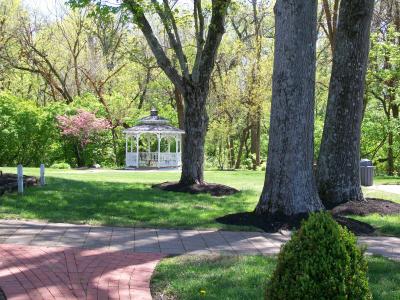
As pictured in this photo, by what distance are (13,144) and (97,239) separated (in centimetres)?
2400

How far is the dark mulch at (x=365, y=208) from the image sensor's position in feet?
34.7

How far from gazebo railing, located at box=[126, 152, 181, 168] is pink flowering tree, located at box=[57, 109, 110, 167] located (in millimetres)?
2447

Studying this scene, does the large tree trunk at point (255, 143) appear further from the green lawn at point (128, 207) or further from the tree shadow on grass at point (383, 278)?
the tree shadow on grass at point (383, 278)

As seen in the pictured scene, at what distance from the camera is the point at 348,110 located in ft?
36.8

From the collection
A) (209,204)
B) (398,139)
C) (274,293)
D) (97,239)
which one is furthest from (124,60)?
(274,293)

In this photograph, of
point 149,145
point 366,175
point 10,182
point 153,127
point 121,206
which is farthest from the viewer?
point 149,145

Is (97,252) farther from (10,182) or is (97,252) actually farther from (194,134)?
(194,134)

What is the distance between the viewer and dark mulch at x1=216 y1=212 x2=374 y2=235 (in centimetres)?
873

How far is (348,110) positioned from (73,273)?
741 centimetres

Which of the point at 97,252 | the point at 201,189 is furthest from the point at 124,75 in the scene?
the point at 97,252

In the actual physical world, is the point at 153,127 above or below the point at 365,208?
above

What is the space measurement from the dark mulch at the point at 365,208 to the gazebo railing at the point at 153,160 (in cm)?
2071

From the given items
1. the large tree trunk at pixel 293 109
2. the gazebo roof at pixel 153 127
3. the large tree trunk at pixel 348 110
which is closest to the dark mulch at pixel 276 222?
the large tree trunk at pixel 293 109

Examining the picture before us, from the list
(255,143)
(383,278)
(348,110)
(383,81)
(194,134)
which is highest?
(383,81)
